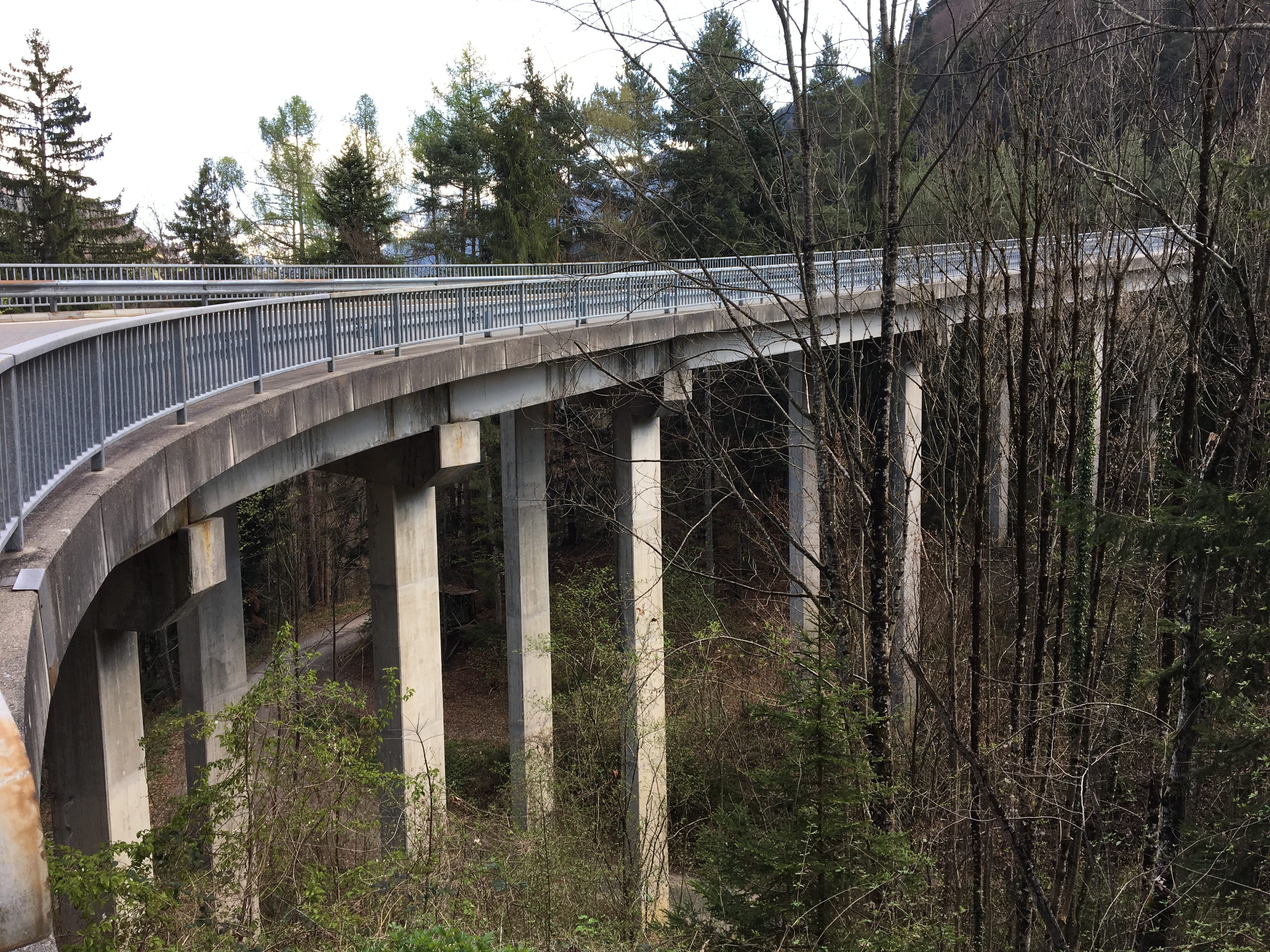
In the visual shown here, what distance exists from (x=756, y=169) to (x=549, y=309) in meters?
6.39

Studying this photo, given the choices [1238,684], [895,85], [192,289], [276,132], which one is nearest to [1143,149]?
[895,85]

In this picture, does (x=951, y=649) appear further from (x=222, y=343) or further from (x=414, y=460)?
(x=222, y=343)

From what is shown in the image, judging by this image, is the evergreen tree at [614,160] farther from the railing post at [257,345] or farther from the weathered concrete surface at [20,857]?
the weathered concrete surface at [20,857]

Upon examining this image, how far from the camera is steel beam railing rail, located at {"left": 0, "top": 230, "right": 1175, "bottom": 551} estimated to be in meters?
4.63

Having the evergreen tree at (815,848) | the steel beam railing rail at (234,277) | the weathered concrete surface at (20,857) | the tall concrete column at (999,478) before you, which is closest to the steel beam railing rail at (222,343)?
the steel beam railing rail at (234,277)

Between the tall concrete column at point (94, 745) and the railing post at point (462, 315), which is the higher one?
the railing post at point (462, 315)

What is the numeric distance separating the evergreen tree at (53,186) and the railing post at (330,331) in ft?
86.0

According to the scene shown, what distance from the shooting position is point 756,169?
8844 millimetres

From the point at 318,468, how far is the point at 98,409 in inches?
224

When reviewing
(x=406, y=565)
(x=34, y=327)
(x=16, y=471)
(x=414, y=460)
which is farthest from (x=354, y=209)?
(x=16, y=471)

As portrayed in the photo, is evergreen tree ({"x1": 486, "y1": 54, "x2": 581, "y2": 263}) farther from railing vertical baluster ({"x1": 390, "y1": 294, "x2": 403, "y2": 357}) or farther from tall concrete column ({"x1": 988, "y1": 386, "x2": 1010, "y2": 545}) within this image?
railing vertical baluster ({"x1": 390, "y1": 294, "x2": 403, "y2": 357})

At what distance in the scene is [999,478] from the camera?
21.1 metres

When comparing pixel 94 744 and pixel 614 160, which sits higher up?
pixel 614 160

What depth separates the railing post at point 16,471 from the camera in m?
4.13
